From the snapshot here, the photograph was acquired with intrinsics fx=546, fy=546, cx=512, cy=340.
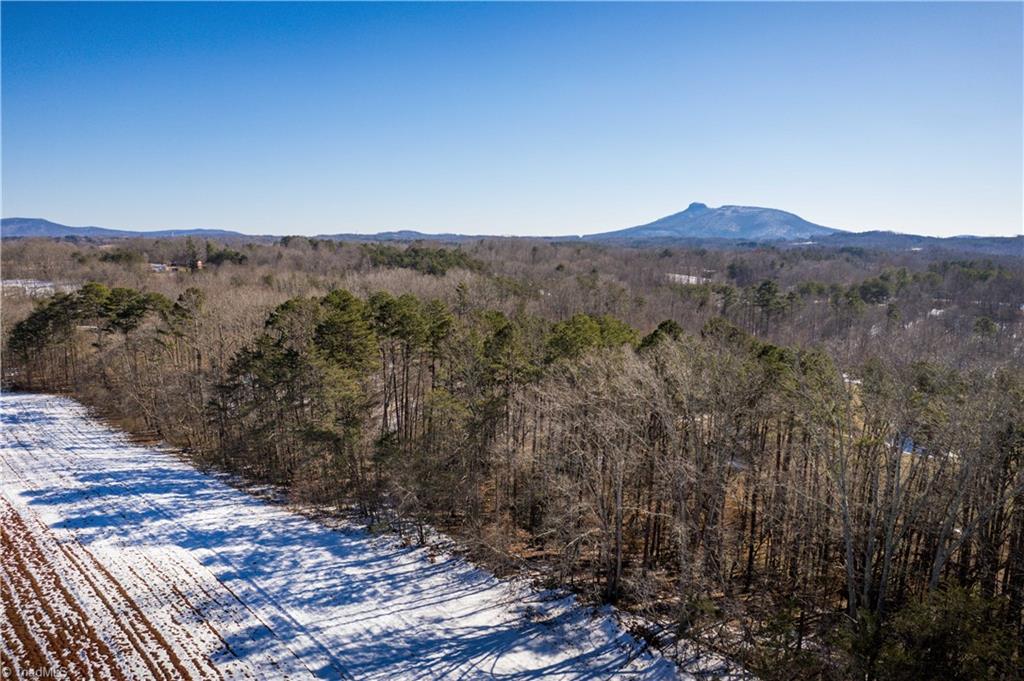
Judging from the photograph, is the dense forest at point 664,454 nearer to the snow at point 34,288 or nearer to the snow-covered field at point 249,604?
the snow-covered field at point 249,604

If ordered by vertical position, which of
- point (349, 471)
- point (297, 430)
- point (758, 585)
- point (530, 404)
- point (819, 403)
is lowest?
point (758, 585)

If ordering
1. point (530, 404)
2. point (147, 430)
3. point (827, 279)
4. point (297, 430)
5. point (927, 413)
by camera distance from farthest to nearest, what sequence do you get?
point (827, 279)
point (147, 430)
point (297, 430)
point (530, 404)
point (927, 413)

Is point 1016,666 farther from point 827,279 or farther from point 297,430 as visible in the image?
point 827,279

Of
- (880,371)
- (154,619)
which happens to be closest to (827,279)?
(880,371)

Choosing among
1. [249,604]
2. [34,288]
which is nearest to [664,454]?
[249,604]

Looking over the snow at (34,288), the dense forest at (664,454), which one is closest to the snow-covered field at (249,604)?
the dense forest at (664,454)

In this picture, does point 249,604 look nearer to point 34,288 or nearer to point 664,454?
point 664,454

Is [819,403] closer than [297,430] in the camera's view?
Yes

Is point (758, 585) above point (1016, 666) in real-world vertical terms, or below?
below

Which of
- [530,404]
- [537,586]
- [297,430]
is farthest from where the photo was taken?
[297,430]
